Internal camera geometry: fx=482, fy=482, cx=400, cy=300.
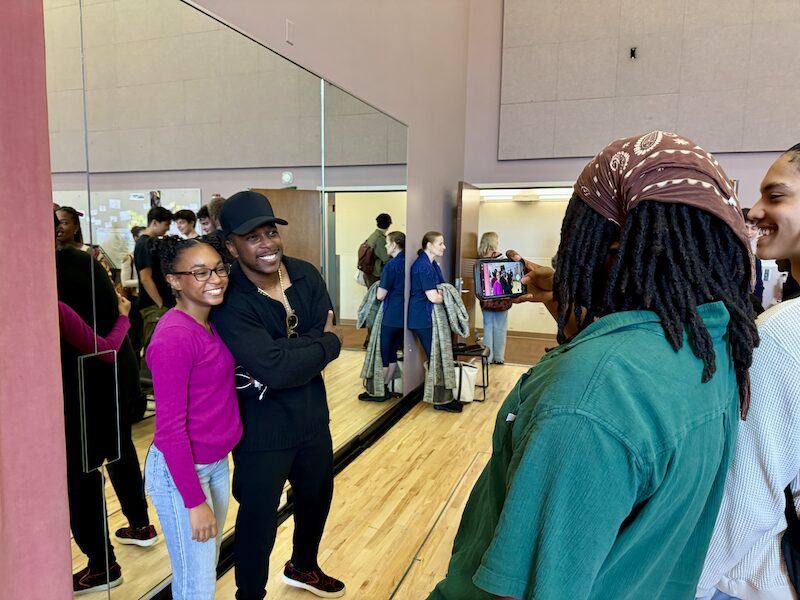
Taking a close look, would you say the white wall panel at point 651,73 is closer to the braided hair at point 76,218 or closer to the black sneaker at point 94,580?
the braided hair at point 76,218

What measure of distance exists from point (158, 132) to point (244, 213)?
0.53 meters

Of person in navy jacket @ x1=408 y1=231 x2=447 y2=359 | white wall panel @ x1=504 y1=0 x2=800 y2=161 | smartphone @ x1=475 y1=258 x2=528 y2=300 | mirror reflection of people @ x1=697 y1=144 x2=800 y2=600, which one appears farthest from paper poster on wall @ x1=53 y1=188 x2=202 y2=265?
white wall panel @ x1=504 y1=0 x2=800 y2=161

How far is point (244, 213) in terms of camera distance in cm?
168

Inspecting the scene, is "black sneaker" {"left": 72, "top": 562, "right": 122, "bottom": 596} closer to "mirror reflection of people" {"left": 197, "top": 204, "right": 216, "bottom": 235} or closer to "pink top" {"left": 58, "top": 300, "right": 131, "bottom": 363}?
"pink top" {"left": 58, "top": 300, "right": 131, "bottom": 363}

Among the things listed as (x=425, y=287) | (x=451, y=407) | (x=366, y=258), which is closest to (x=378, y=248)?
(x=366, y=258)

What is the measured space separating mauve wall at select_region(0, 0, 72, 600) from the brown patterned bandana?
1376 millimetres

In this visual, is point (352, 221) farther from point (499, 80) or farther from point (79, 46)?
point (499, 80)

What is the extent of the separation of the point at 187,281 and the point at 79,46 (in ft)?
2.61

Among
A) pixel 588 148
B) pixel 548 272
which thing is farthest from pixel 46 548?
pixel 588 148

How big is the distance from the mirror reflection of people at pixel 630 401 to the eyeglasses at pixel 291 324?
1.13 metres

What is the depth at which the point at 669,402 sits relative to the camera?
59 cm

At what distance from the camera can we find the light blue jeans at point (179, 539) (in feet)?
4.95

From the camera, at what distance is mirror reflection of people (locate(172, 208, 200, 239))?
192 centimetres

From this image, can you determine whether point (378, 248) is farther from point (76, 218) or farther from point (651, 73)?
point (651, 73)
